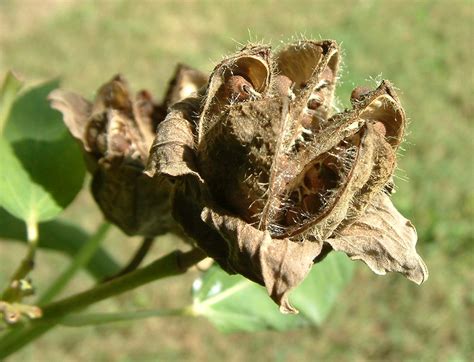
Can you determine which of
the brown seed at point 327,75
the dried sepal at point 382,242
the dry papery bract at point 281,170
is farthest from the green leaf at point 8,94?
the dried sepal at point 382,242

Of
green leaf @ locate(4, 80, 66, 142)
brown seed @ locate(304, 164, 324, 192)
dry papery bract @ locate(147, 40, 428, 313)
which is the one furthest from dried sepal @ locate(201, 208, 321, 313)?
green leaf @ locate(4, 80, 66, 142)

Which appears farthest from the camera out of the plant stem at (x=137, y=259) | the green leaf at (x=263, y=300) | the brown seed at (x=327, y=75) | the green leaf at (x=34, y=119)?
the green leaf at (x=263, y=300)

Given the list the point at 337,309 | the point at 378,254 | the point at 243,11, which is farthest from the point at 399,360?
the point at 243,11

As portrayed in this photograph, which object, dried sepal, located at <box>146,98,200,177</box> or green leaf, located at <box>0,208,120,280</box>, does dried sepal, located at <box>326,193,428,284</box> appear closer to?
dried sepal, located at <box>146,98,200,177</box>

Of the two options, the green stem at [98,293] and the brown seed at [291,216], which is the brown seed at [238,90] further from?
the green stem at [98,293]

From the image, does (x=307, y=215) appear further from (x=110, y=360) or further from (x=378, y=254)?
(x=110, y=360)
